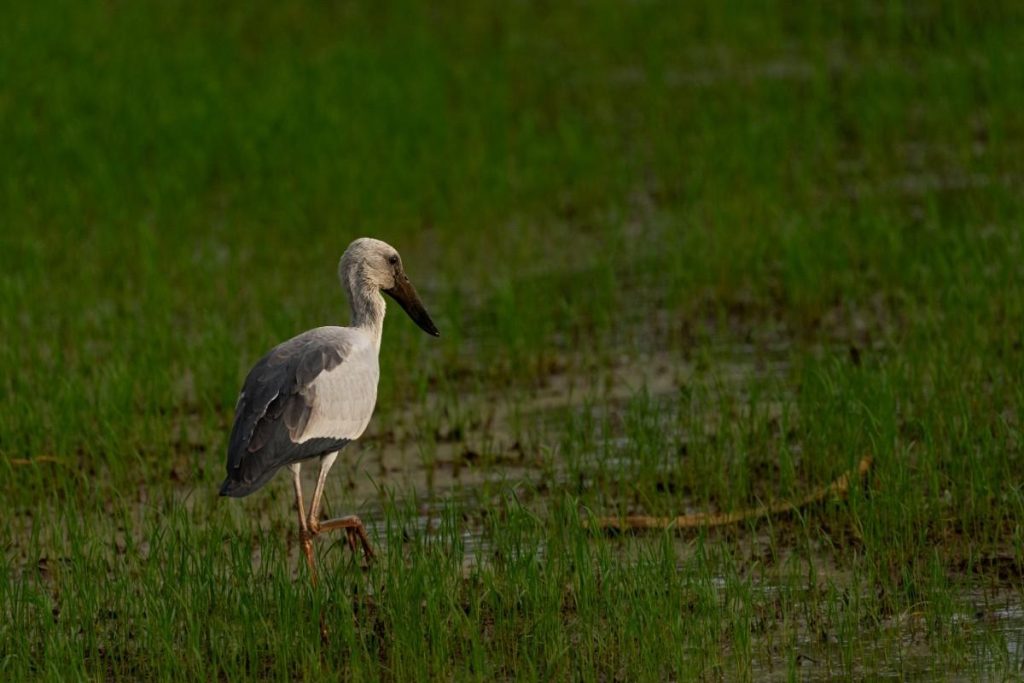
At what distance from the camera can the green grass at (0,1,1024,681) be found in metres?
6.27

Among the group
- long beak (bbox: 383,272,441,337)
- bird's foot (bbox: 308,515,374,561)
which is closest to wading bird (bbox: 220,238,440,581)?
bird's foot (bbox: 308,515,374,561)

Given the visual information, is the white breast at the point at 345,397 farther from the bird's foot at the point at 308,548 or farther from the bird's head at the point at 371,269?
the bird's foot at the point at 308,548

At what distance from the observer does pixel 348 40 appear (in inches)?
717

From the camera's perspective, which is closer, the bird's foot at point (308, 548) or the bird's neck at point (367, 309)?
the bird's foot at point (308, 548)

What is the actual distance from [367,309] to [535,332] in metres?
2.86

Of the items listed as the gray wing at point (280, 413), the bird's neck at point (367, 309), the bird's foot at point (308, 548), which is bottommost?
the bird's foot at point (308, 548)

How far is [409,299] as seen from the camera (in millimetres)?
7770

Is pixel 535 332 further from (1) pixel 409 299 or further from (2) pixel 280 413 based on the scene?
(2) pixel 280 413

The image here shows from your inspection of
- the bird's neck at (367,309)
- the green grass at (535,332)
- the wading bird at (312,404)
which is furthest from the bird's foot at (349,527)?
the bird's neck at (367,309)

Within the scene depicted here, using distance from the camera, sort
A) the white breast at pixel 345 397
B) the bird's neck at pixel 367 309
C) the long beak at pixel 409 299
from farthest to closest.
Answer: the long beak at pixel 409 299 → the bird's neck at pixel 367 309 → the white breast at pixel 345 397

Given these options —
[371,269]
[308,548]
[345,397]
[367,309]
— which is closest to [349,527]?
[308,548]

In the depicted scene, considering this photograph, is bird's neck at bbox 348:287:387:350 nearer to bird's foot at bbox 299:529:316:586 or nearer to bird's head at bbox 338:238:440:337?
bird's head at bbox 338:238:440:337

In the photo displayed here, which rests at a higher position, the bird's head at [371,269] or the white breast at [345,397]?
the bird's head at [371,269]

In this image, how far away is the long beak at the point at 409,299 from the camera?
7.69 meters
